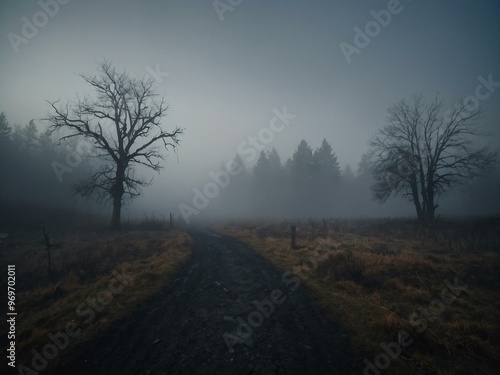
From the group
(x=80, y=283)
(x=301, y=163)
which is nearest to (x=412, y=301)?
(x=80, y=283)

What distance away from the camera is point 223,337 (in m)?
5.36

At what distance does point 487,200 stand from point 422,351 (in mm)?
102902

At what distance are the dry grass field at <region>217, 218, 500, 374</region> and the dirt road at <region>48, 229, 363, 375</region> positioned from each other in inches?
30.2

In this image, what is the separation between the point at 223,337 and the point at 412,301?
6121 mm

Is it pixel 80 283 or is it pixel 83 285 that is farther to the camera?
pixel 80 283

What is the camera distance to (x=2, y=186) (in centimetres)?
5156

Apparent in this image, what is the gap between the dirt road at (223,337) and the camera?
14.5 feet

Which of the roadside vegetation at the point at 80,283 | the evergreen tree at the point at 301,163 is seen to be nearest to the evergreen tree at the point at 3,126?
the roadside vegetation at the point at 80,283

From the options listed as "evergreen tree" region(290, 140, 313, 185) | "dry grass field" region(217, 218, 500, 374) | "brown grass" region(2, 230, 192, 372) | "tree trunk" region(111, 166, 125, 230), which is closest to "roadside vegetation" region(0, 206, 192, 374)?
"brown grass" region(2, 230, 192, 372)

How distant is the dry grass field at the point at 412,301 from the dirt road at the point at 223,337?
0.77 metres

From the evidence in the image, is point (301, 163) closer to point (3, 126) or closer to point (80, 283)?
point (80, 283)

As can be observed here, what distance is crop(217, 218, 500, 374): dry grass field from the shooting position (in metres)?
4.63

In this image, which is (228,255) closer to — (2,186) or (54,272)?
(54,272)

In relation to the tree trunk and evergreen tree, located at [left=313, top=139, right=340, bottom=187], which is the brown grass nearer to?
the tree trunk
